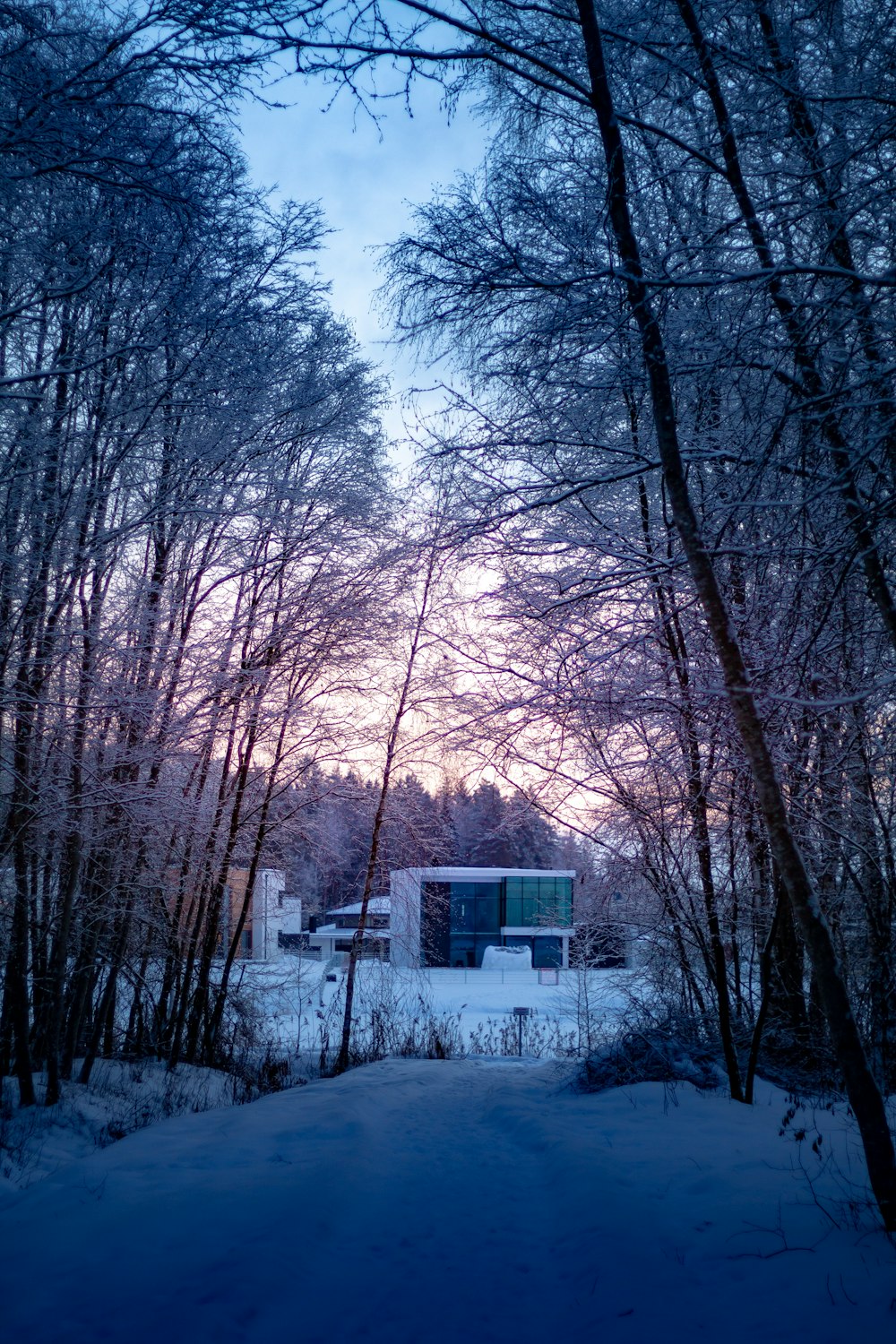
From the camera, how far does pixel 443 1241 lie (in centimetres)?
396

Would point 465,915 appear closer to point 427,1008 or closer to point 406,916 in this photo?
point 427,1008

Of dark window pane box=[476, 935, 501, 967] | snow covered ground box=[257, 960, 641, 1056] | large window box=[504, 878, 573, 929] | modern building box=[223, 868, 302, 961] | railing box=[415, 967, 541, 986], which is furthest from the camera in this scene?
dark window pane box=[476, 935, 501, 967]

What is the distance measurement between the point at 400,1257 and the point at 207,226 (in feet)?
23.8

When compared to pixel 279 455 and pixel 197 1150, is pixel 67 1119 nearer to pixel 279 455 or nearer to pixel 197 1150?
pixel 197 1150

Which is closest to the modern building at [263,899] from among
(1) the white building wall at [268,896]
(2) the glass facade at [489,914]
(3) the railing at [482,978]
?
(1) the white building wall at [268,896]

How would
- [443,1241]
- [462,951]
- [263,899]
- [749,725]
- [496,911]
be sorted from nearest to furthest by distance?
[749,725] → [443,1241] → [263,899] → [496,911] → [462,951]

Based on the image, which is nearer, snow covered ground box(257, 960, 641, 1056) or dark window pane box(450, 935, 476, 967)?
snow covered ground box(257, 960, 641, 1056)

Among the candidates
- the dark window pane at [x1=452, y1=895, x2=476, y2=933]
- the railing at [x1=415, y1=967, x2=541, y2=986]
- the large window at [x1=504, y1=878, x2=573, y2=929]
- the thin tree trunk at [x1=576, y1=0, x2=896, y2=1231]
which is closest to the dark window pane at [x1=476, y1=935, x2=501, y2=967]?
the dark window pane at [x1=452, y1=895, x2=476, y2=933]

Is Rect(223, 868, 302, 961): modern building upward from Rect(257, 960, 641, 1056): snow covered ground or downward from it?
upward

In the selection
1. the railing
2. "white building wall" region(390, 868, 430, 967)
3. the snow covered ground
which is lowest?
the railing

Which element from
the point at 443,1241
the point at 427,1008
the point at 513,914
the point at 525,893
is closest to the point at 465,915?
the point at 513,914

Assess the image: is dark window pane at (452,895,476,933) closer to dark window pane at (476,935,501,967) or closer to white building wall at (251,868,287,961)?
dark window pane at (476,935,501,967)

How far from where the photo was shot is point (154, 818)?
8.09m

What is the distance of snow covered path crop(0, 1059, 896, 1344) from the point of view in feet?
10.2
